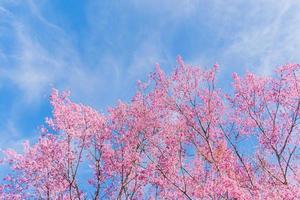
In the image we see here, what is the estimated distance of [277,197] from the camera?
53.3 ft

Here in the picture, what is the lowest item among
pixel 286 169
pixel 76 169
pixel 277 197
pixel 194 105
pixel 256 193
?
pixel 277 197

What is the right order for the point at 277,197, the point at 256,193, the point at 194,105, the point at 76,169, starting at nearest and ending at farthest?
the point at 277,197, the point at 256,193, the point at 76,169, the point at 194,105

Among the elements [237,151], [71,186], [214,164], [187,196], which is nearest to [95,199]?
[71,186]

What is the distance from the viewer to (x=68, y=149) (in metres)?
20.1

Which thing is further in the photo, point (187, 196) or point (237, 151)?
point (237, 151)

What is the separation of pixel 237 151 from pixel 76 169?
7.92 m

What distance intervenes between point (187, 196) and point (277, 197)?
164 inches

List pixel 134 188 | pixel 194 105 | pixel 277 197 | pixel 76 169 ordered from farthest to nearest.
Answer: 1. pixel 194 105
2. pixel 134 188
3. pixel 76 169
4. pixel 277 197

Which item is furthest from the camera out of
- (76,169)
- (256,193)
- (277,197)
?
(76,169)

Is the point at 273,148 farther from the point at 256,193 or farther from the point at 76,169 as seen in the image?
the point at 76,169

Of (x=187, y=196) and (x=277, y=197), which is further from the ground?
(x=187, y=196)

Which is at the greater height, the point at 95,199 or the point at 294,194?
the point at 95,199

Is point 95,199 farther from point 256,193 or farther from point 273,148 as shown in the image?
point 273,148

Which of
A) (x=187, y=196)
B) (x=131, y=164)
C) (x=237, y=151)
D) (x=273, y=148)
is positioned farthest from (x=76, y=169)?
(x=273, y=148)
